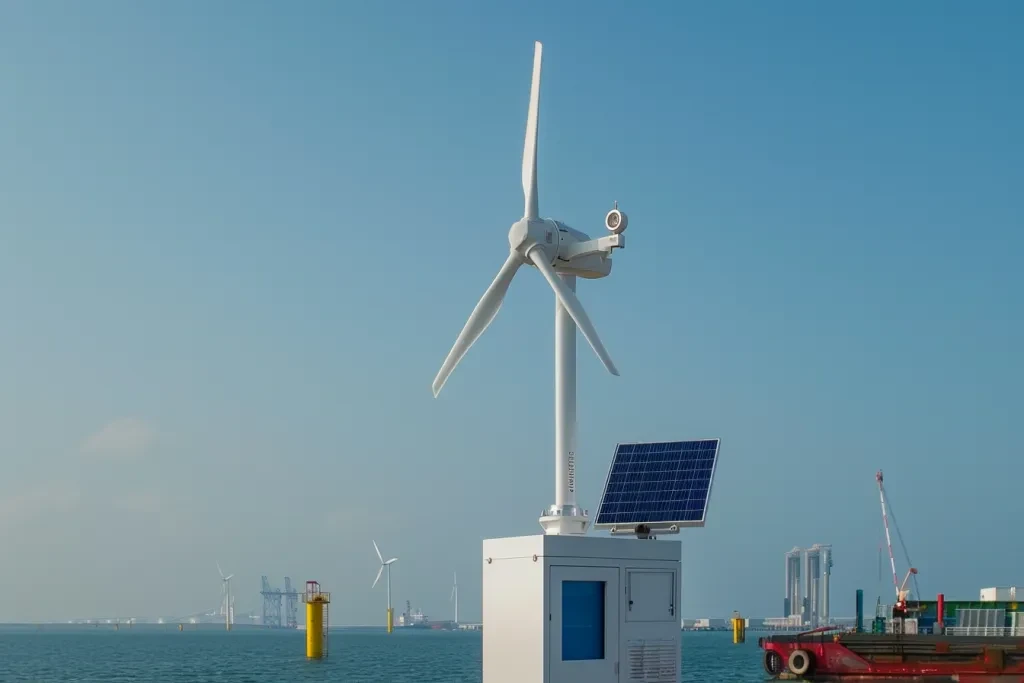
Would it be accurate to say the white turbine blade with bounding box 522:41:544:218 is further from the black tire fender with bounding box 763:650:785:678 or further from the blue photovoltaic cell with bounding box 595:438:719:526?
the black tire fender with bounding box 763:650:785:678

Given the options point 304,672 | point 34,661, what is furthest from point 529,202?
point 34,661

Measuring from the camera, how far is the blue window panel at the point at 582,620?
71.6 ft

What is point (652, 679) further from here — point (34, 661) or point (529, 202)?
point (34, 661)

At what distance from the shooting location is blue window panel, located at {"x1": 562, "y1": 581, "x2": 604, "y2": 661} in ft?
71.6

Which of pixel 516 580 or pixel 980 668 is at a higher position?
pixel 516 580

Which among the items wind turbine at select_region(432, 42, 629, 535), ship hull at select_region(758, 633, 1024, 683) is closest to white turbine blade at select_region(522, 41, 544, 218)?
wind turbine at select_region(432, 42, 629, 535)

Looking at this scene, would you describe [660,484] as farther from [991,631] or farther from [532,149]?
[991,631]

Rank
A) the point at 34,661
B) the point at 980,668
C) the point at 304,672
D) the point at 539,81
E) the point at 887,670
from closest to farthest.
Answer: the point at 539,81, the point at 980,668, the point at 887,670, the point at 304,672, the point at 34,661

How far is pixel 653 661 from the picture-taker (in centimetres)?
2298

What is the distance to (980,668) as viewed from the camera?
70.2 metres

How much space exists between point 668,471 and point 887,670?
57.8m

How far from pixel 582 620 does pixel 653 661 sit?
1.94m

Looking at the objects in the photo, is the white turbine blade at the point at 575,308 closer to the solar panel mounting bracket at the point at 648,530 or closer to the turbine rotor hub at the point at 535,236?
the turbine rotor hub at the point at 535,236

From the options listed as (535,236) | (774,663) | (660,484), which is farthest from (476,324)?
(774,663)
